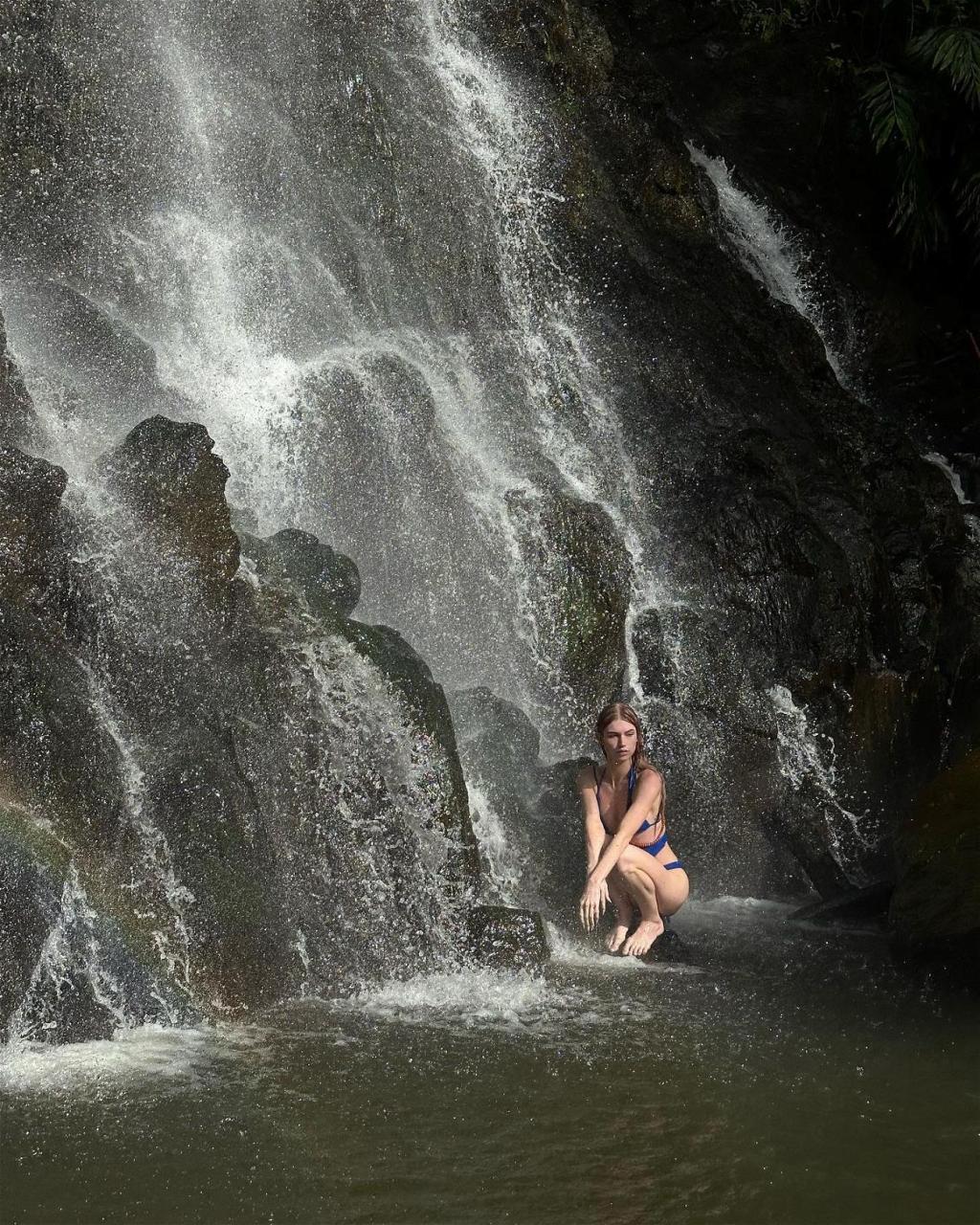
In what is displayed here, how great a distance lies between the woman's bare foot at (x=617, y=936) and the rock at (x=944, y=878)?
1333mm

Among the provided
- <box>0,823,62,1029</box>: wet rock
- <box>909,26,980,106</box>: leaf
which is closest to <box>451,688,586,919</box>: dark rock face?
<box>0,823,62,1029</box>: wet rock

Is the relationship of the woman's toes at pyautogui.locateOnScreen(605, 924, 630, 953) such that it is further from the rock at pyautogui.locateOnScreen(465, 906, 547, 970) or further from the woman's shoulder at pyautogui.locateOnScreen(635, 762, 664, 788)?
the woman's shoulder at pyautogui.locateOnScreen(635, 762, 664, 788)

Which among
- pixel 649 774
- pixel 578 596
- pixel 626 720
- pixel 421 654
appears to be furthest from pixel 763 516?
pixel 649 774

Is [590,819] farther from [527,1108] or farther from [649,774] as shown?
[527,1108]

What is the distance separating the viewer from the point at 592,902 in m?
6.70

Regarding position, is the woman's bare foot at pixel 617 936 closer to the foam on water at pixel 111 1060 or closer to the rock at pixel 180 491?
the foam on water at pixel 111 1060

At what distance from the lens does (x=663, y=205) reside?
12.9 metres

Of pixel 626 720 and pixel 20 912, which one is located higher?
pixel 626 720

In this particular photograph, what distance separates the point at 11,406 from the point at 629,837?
444 cm

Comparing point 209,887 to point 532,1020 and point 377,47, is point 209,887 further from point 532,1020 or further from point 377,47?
point 377,47

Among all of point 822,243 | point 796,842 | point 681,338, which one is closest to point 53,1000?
point 796,842

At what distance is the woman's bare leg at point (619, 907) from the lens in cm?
700

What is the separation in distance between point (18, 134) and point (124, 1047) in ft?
26.1

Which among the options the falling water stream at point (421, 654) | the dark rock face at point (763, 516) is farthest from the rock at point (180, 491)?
the dark rock face at point (763, 516)
